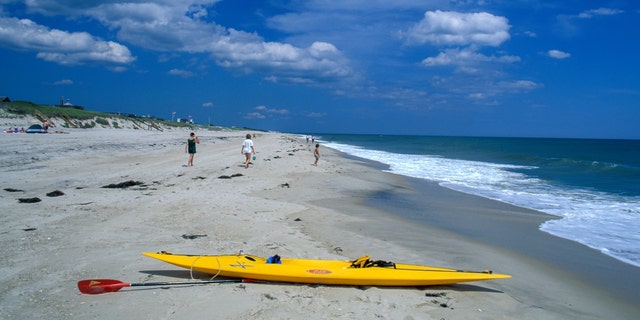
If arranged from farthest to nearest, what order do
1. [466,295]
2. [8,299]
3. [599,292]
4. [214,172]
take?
1. [214,172]
2. [599,292]
3. [466,295]
4. [8,299]

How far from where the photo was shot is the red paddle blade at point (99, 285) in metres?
4.86

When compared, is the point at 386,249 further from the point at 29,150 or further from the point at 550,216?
the point at 29,150

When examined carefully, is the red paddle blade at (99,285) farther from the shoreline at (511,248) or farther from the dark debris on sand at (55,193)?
the dark debris on sand at (55,193)

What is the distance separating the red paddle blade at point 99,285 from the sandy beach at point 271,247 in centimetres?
9

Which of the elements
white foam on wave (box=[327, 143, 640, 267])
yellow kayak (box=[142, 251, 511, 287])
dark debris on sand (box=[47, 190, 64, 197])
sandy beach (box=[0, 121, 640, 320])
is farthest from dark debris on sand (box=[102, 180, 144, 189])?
white foam on wave (box=[327, 143, 640, 267])

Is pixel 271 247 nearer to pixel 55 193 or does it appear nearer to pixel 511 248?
pixel 511 248

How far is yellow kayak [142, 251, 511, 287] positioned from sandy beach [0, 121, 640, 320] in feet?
0.39

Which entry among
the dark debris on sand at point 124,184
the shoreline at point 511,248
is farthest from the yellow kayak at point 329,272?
the dark debris on sand at point 124,184

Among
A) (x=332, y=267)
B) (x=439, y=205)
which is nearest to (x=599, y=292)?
(x=332, y=267)

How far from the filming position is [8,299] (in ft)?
15.4

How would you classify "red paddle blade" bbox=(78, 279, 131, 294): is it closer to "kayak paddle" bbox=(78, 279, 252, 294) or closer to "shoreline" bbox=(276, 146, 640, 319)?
"kayak paddle" bbox=(78, 279, 252, 294)

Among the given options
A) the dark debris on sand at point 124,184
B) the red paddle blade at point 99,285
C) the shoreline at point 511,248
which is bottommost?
the shoreline at point 511,248

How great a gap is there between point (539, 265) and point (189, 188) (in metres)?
9.19

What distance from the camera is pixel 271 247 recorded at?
7.15 m
